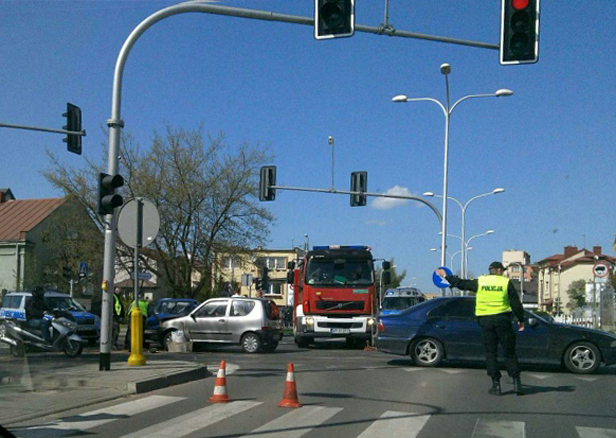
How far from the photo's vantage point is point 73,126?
2017cm

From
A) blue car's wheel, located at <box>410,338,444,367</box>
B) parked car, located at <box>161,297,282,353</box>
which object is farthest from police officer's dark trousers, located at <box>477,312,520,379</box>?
parked car, located at <box>161,297,282,353</box>

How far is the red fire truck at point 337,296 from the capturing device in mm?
22750

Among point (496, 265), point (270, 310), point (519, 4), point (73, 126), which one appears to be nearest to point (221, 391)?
point (496, 265)

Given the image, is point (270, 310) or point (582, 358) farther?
point (270, 310)

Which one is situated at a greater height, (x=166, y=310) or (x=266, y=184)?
(x=266, y=184)

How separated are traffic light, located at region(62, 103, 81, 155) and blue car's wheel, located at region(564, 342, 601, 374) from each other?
524 inches

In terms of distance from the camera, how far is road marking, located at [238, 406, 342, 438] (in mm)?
7762

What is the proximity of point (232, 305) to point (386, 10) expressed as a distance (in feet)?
37.7

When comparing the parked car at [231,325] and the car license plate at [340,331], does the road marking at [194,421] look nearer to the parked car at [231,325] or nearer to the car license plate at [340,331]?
the parked car at [231,325]

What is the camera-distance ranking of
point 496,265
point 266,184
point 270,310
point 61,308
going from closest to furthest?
point 496,265 < point 270,310 < point 61,308 < point 266,184

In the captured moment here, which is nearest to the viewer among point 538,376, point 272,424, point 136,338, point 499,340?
point 272,424

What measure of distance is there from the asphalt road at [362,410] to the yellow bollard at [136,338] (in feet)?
5.37

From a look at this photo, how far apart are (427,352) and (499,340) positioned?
4.21 meters

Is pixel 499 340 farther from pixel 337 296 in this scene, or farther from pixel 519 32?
pixel 337 296
